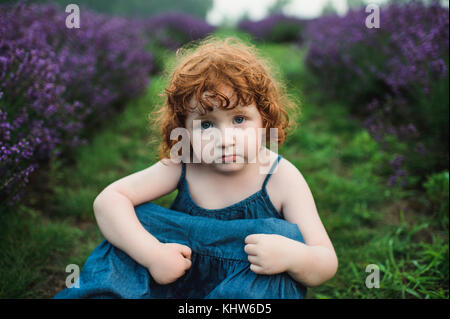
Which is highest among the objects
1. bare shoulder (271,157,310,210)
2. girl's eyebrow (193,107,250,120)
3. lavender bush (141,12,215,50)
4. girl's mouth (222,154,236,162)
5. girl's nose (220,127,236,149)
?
lavender bush (141,12,215,50)

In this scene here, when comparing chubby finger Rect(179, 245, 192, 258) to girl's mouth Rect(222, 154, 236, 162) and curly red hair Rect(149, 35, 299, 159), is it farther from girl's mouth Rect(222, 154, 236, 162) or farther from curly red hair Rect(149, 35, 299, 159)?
curly red hair Rect(149, 35, 299, 159)

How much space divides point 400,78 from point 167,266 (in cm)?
268

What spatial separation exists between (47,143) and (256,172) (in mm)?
1581

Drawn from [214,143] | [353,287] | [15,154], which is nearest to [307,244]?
[214,143]

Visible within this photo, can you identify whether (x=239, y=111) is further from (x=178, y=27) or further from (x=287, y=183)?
(x=178, y=27)

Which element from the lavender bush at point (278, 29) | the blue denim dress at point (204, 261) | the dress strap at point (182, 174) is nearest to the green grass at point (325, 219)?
the blue denim dress at point (204, 261)

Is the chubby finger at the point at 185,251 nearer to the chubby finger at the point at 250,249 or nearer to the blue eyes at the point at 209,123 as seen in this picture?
the chubby finger at the point at 250,249

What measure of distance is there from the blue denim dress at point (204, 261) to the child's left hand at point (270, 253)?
5 centimetres

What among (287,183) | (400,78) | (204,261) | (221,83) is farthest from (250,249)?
(400,78)

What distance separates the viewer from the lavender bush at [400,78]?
276 cm

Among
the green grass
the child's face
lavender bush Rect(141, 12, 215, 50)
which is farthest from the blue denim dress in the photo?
lavender bush Rect(141, 12, 215, 50)

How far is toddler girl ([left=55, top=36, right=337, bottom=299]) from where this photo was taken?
141cm

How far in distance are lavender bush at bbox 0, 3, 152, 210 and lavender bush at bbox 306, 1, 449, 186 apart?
2.42 metres

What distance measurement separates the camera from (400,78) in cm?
317
